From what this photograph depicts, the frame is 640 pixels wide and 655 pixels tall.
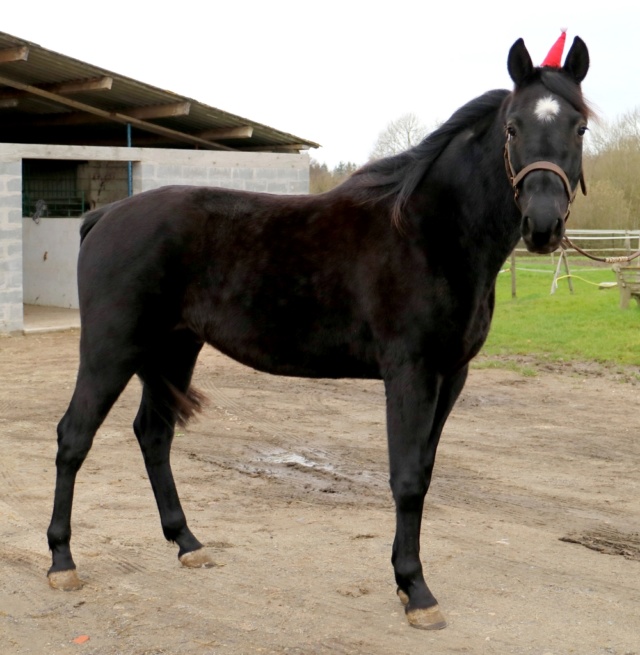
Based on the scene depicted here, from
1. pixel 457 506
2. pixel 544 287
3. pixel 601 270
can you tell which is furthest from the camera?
pixel 601 270

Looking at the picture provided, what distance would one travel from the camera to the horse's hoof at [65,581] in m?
3.86

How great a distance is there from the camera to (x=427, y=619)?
11.4 feet

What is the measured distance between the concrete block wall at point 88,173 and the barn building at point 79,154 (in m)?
0.02

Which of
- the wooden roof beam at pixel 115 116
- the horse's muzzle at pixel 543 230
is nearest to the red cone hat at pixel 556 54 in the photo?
the horse's muzzle at pixel 543 230

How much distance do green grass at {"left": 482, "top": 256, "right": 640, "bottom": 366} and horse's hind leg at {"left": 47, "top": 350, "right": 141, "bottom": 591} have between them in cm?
759

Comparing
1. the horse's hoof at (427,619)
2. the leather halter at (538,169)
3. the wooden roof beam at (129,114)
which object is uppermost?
the wooden roof beam at (129,114)

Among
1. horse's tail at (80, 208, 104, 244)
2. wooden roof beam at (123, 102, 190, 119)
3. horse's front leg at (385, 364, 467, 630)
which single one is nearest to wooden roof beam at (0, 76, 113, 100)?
wooden roof beam at (123, 102, 190, 119)

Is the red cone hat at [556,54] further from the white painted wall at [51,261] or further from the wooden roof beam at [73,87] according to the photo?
the white painted wall at [51,261]

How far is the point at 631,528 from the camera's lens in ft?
15.3

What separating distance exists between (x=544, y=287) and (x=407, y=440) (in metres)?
16.8

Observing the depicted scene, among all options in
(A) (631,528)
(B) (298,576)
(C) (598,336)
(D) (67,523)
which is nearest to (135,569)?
(D) (67,523)

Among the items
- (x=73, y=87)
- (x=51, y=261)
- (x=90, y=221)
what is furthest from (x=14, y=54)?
(x=90, y=221)

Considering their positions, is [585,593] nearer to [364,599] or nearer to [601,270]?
[364,599]

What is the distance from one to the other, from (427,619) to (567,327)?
397 inches
